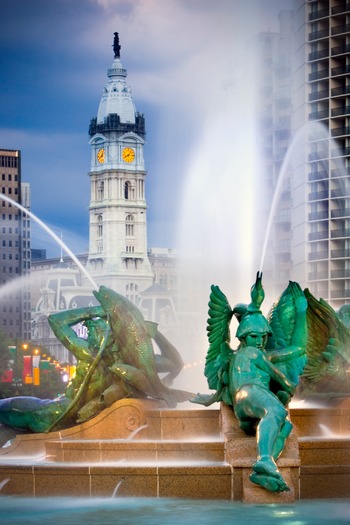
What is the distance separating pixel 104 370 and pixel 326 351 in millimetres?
3812

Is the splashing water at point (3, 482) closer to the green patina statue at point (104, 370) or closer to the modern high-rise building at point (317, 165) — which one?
the green patina statue at point (104, 370)

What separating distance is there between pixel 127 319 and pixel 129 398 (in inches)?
56.8

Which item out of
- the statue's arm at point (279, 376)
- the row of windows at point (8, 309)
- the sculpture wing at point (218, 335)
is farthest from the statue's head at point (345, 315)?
the row of windows at point (8, 309)

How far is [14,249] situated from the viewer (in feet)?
623

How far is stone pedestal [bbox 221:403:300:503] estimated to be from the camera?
2130cm

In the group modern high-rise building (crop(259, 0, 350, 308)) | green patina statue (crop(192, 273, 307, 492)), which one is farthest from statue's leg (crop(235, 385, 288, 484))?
modern high-rise building (crop(259, 0, 350, 308))

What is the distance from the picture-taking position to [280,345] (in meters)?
23.3

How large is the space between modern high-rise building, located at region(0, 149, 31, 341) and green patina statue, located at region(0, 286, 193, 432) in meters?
154

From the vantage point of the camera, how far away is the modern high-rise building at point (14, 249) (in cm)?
18262

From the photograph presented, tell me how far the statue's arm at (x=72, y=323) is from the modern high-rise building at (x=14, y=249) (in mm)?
154028

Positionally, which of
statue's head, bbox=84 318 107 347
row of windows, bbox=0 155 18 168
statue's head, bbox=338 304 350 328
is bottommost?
statue's head, bbox=84 318 107 347

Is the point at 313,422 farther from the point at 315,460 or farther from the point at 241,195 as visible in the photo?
the point at 241,195

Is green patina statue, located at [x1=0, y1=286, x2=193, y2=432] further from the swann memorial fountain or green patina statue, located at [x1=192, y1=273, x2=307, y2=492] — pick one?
green patina statue, located at [x1=192, y1=273, x2=307, y2=492]

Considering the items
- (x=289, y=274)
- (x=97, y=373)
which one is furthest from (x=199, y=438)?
(x=289, y=274)
